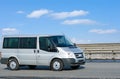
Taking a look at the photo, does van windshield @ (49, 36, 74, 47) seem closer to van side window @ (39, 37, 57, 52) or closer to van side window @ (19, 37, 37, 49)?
van side window @ (39, 37, 57, 52)

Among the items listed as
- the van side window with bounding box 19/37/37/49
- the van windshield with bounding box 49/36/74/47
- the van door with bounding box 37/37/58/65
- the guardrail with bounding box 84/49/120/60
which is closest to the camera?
the van door with bounding box 37/37/58/65

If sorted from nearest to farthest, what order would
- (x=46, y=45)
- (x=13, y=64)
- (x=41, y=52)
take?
(x=46, y=45)
(x=41, y=52)
(x=13, y=64)

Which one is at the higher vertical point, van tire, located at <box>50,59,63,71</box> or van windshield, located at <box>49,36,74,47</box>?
van windshield, located at <box>49,36,74,47</box>

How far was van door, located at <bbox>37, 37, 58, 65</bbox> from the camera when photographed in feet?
71.2

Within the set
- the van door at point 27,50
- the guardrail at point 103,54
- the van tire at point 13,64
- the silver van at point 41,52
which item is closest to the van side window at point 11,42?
the silver van at point 41,52

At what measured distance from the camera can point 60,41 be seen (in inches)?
869

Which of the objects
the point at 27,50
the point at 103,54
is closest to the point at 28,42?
the point at 27,50

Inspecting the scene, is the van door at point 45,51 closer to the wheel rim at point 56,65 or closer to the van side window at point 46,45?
the van side window at point 46,45

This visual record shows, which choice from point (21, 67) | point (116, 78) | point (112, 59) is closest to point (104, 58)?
point (112, 59)

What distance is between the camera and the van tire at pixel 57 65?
70.5 ft

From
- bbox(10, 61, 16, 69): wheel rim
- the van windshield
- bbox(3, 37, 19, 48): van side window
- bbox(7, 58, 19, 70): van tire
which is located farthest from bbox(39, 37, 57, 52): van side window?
bbox(10, 61, 16, 69): wheel rim

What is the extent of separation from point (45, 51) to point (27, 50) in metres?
1.21

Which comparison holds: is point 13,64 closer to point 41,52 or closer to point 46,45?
point 41,52

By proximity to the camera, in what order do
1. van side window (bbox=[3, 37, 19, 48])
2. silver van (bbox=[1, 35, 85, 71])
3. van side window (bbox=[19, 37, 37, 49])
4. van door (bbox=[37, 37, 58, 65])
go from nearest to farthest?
silver van (bbox=[1, 35, 85, 71]) → van door (bbox=[37, 37, 58, 65]) → van side window (bbox=[19, 37, 37, 49]) → van side window (bbox=[3, 37, 19, 48])
